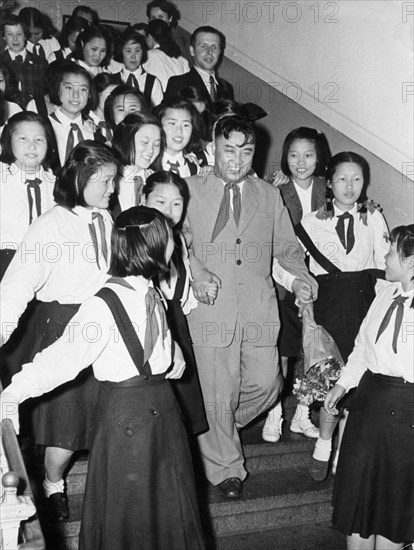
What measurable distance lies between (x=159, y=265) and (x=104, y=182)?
79 centimetres

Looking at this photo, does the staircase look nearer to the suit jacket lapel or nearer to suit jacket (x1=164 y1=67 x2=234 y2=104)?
the suit jacket lapel

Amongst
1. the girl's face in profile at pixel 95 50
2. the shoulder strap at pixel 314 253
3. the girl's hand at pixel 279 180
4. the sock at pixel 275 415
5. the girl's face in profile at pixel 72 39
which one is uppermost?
the girl's face in profile at pixel 72 39

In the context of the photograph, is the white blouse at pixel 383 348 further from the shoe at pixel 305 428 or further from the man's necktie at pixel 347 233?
the shoe at pixel 305 428

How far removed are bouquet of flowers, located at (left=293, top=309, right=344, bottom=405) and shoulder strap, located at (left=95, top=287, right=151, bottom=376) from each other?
149 cm

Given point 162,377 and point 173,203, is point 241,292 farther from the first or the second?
point 162,377

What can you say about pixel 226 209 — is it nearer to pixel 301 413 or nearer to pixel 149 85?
pixel 301 413

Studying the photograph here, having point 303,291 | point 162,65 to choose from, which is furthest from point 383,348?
point 162,65

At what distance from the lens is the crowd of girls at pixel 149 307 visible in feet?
9.50

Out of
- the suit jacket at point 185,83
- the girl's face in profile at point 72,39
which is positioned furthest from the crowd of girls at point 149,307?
the girl's face in profile at point 72,39

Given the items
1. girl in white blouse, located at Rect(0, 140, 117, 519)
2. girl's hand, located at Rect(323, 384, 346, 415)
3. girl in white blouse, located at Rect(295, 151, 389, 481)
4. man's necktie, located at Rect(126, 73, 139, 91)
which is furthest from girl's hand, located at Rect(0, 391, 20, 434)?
man's necktie, located at Rect(126, 73, 139, 91)

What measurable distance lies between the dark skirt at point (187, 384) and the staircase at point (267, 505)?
0.48m

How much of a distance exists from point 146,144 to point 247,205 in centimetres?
79

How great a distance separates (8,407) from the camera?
2551 millimetres

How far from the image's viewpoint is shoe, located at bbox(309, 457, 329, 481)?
14.5ft
